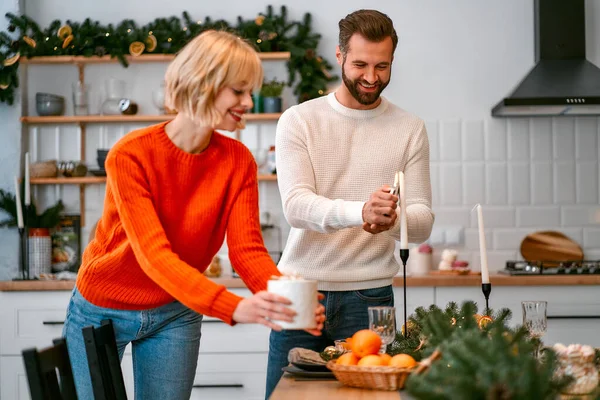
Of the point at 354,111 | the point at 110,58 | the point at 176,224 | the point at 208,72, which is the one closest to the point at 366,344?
the point at 176,224

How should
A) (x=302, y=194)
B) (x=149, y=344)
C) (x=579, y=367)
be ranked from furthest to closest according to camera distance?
(x=302, y=194)
(x=149, y=344)
(x=579, y=367)

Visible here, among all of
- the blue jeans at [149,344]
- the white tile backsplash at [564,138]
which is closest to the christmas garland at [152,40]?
the white tile backsplash at [564,138]

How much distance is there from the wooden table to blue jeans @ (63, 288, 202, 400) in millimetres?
325

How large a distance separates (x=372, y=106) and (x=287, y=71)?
2.32 metres

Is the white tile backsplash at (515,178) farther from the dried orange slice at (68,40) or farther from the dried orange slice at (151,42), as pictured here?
the dried orange slice at (68,40)

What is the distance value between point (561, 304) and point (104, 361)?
2.78 metres

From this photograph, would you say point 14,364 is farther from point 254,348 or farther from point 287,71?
point 287,71

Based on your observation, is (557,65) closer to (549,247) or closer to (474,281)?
(549,247)

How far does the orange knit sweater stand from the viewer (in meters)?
Result: 1.94

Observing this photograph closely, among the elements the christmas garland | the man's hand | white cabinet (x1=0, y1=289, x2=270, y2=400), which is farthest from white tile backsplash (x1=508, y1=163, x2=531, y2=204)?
the man's hand

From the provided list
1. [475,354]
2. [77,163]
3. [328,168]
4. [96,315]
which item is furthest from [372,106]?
[77,163]

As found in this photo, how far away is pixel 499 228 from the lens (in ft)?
15.6

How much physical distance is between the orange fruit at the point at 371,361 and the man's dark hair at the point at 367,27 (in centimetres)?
100

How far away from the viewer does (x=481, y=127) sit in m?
4.76
